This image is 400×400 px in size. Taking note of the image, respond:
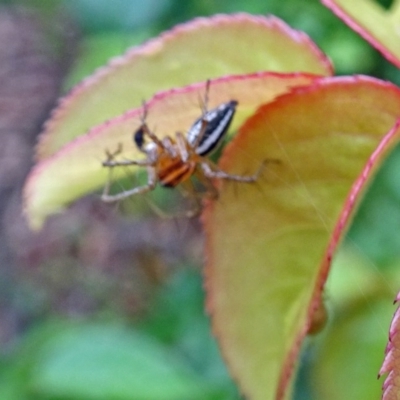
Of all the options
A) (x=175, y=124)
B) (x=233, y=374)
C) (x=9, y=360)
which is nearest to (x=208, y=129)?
(x=175, y=124)

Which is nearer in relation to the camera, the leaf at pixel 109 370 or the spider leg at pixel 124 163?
the spider leg at pixel 124 163

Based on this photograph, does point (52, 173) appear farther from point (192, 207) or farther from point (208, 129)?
point (192, 207)

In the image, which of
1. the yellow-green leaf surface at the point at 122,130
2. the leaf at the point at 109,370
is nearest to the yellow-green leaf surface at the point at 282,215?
the yellow-green leaf surface at the point at 122,130

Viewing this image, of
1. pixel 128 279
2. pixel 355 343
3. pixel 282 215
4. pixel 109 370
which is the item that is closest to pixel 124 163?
pixel 282 215

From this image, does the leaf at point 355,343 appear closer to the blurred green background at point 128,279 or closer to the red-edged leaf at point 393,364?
the blurred green background at point 128,279

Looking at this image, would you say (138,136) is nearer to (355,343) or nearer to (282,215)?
(282,215)
